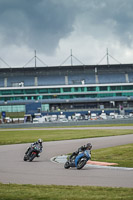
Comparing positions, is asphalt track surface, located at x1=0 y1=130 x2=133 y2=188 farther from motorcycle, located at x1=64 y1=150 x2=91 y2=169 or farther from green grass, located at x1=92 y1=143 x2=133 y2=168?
green grass, located at x1=92 y1=143 x2=133 y2=168

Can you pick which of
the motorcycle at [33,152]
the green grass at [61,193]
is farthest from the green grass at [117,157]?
the green grass at [61,193]

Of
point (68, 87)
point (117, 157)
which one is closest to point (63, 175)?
point (117, 157)

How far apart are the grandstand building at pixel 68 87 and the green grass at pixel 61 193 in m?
106

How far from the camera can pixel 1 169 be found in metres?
16.8

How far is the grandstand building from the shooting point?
12088cm

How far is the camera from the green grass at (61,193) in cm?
978

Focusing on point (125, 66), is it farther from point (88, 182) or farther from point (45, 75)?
point (88, 182)

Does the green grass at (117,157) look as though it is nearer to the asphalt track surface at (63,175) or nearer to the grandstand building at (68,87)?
the asphalt track surface at (63,175)

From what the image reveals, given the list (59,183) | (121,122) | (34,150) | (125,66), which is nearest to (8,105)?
(125,66)

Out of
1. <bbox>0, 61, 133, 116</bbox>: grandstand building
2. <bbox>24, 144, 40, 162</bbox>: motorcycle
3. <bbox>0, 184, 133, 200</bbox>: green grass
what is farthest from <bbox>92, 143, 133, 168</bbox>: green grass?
<bbox>0, 61, 133, 116</bbox>: grandstand building

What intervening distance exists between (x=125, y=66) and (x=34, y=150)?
10807 cm

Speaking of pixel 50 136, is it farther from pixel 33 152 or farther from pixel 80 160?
pixel 80 160

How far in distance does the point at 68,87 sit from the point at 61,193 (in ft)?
366

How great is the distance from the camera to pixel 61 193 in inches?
411
